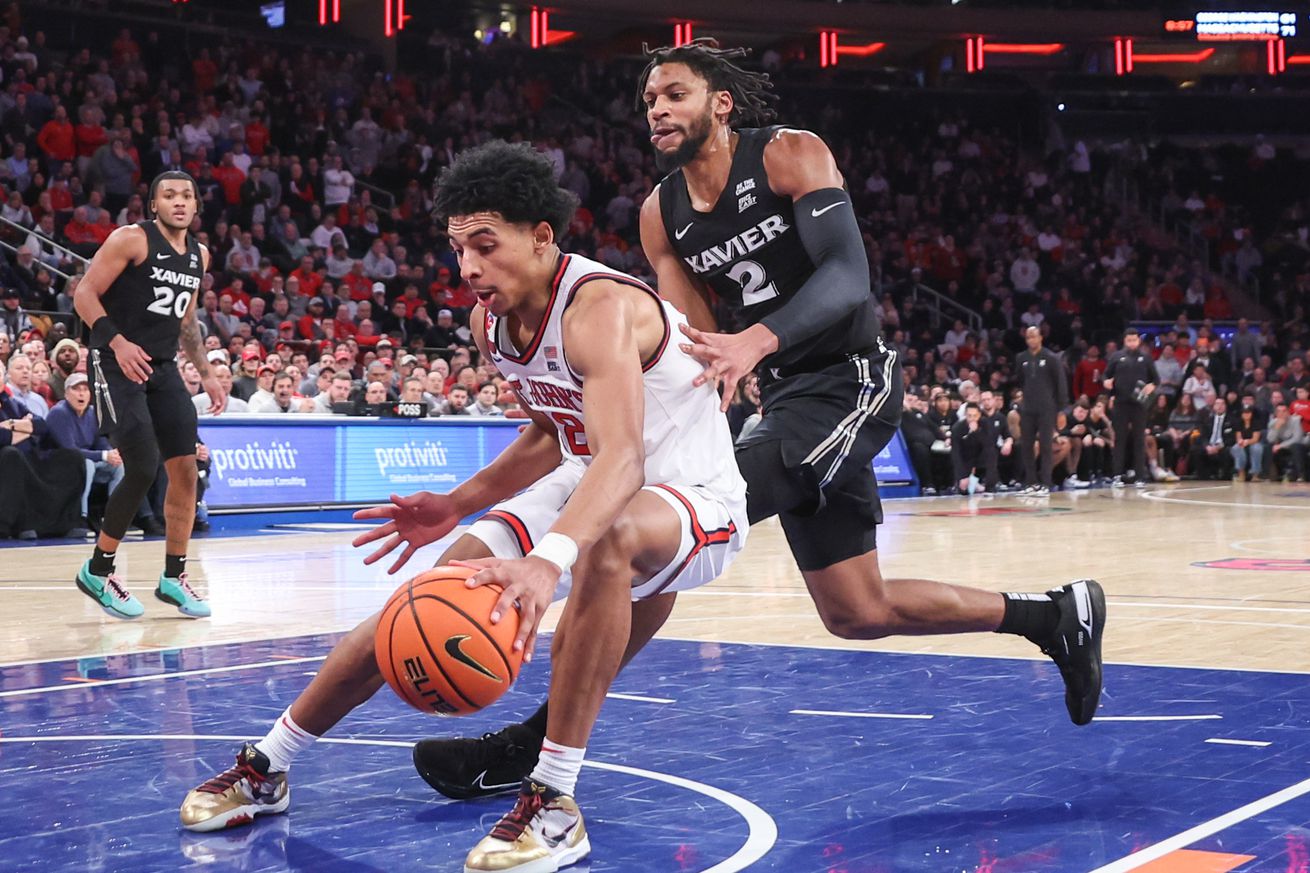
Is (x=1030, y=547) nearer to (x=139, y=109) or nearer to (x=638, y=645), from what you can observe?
(x=638, y=645)

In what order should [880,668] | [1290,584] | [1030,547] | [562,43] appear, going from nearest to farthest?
[880,668] → [1290,584] → [1030,547] → [562,43]

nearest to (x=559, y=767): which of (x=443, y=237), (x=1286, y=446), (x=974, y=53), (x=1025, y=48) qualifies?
(x=443, y=237)

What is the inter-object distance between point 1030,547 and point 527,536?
7.44 meters

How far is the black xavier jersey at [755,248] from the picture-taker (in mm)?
4262

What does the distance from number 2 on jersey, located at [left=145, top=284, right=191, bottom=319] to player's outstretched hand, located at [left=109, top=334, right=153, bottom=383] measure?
11.7 inches

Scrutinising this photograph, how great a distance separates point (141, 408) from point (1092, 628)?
14.4 feet

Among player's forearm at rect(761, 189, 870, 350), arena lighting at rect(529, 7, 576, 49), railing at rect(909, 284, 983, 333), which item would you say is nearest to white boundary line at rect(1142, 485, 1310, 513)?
railing at rect(909, 284, 983, 333)

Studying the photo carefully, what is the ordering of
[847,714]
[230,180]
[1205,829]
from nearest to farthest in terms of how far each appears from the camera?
[1205,829], [847,714], [230,180]

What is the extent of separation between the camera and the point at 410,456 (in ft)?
44.9

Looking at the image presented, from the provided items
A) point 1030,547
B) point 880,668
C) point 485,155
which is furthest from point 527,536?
point 1030,547

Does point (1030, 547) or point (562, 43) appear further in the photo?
point (562, 43)

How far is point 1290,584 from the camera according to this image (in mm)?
8047

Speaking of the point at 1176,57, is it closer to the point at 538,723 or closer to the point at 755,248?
the point at 755,248

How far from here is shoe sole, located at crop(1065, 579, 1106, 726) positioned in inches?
164
